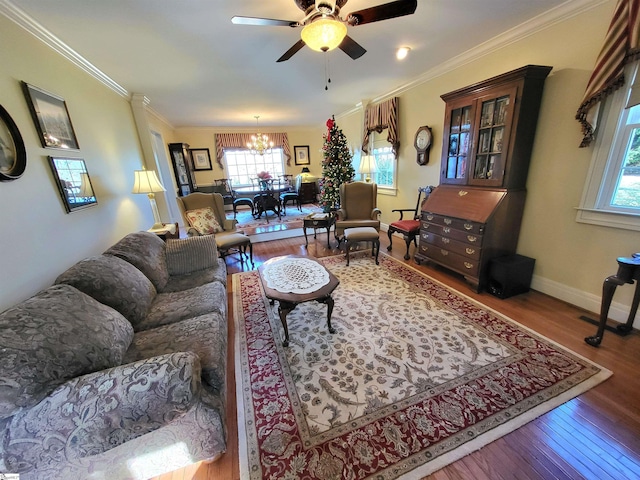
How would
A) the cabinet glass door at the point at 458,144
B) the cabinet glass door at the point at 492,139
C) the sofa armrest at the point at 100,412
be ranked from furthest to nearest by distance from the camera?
1. the cabinet glass door at the point at 458,144
2. the cabinet glass door at the point at 492,139
3. the sofa armrest at the point at 100,412

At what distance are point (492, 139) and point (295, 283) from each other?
8.17 ft

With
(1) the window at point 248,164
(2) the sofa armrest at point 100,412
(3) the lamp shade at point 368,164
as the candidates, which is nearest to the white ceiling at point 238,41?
(3) the lamp shade at point 368,164

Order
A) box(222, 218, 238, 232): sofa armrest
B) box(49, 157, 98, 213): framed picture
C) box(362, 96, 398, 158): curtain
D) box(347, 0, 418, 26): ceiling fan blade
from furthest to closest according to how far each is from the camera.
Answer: box(362, 96, 398, 158): curtain → box(222, 218, 238, 232): sofa armrest → box(49, 157, 98, 213): framed picture → box(347, 0, 418, 26): ceiling fan blade

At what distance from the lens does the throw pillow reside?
337 cm

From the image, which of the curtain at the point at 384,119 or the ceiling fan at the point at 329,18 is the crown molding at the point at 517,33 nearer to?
the curtain at the point at 384,119

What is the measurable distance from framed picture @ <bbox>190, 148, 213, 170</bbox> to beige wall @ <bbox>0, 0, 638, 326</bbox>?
165 inches

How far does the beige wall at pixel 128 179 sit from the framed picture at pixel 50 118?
0.06 meters

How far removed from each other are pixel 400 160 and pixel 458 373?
368 cm

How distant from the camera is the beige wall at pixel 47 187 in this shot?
1.53 m

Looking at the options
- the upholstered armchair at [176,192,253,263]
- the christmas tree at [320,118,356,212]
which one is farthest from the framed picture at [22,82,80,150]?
the christmas tree at [320,118,356,212]

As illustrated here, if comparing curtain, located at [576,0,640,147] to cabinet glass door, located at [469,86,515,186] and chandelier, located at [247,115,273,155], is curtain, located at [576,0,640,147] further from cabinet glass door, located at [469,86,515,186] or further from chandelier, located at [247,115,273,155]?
chandelier, located at [247,115,273,155]

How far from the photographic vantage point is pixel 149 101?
4.10 m

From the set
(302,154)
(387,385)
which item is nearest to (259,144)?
(302,154)

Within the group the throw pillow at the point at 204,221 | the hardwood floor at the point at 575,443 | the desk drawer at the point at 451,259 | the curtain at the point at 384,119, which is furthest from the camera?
the curtain at the point at 384,119
